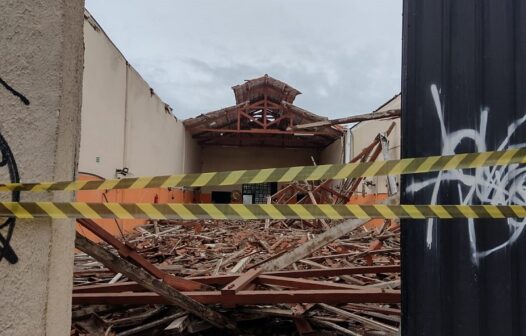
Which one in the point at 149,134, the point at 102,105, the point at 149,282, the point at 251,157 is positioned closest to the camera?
the point at 149,282

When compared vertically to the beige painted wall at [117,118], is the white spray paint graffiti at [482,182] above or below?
below

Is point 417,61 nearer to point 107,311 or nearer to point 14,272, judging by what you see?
point 14,272

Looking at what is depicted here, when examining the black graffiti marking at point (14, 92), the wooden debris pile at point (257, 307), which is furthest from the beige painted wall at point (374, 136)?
the black graffiti marking at point (14, 92)

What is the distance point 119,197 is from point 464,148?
11105 mm

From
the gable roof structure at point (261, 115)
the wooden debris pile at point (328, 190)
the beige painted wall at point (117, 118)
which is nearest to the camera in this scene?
the beige painted wall at point (117, 118)

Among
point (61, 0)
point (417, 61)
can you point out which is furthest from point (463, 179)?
point (61, 0)

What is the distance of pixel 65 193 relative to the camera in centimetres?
201

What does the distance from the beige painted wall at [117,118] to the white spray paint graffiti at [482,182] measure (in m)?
9.35

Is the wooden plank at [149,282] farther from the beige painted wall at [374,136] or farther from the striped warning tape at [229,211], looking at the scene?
the beige painted wall at [374,136]

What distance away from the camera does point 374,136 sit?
714 inches

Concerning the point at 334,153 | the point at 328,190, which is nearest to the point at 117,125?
the point at 328,190

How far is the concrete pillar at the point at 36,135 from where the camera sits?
71.1 inches

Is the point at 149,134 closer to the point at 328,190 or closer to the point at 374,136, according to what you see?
the point at 328,190

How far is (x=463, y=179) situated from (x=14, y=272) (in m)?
2.18
